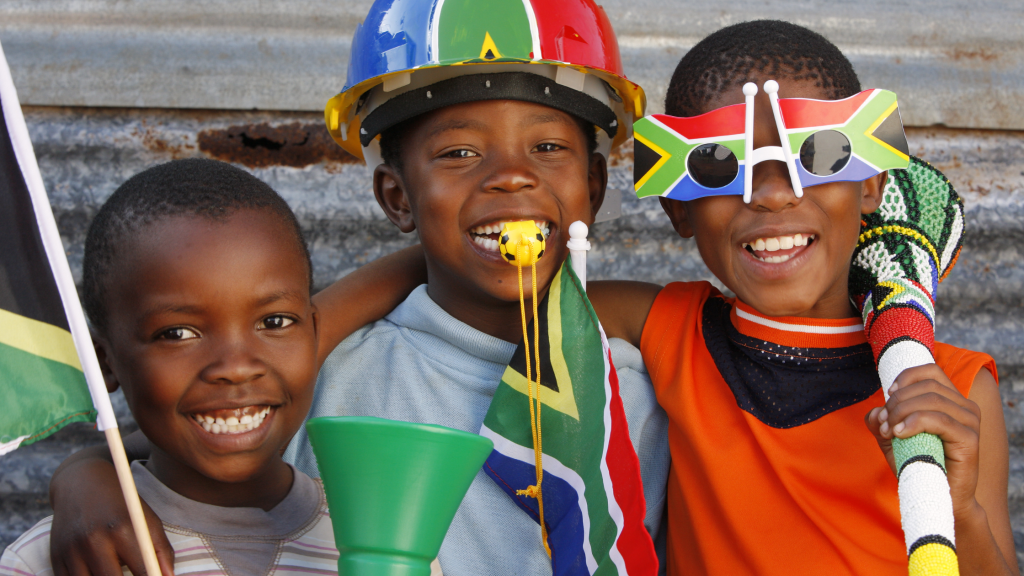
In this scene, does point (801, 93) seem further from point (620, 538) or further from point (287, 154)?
point (287, 154)

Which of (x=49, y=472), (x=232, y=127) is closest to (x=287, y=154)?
(x=232, y=127)

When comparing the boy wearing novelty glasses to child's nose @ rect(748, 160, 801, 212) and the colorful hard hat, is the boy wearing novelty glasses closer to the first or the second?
child's nose @ rect(748, 160, 801, 212)

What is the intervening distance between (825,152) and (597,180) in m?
0.62

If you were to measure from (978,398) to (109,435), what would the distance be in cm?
159

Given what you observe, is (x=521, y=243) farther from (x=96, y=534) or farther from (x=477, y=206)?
(x=96, y=534)

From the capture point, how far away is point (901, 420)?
1.38 metres

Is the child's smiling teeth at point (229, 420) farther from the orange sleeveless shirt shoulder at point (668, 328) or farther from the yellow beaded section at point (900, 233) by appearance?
the yellow beaded section at point (900, 233)

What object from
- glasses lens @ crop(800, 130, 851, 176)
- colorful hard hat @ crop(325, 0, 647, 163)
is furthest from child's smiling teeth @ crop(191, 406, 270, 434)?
glasses lens @ crop(800, 130, 851, 176)

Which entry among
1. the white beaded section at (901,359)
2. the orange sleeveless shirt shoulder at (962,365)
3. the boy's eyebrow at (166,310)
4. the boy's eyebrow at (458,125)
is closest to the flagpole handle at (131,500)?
the boy's eyebrow at (166,310)

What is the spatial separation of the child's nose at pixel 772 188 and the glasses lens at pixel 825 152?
50 millimetres

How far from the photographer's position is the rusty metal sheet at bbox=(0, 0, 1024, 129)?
8.66ft

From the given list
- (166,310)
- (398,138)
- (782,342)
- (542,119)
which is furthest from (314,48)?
(782,342)

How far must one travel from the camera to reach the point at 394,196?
6.77 ft

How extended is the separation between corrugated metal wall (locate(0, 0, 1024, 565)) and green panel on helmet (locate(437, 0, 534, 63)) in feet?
3.32
